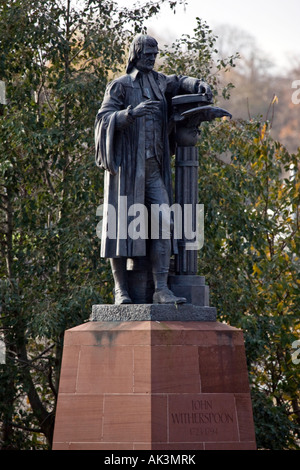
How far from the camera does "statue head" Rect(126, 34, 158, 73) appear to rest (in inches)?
377

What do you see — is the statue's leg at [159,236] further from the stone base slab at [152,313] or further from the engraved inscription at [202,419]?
the engraved inscription at [202,419]

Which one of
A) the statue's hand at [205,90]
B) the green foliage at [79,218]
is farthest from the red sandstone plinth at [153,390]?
the green foliage at [79,218]

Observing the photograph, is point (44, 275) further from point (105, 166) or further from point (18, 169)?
point (105, 166)

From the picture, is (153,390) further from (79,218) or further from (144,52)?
(79,218)

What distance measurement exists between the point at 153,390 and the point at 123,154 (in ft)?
7.89

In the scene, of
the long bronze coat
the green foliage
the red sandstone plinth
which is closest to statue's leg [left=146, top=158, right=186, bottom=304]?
the long bronze coat

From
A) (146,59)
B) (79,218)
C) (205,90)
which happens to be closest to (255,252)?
(79,218)

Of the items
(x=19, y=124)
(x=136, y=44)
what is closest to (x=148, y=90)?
(x=136, y=44)

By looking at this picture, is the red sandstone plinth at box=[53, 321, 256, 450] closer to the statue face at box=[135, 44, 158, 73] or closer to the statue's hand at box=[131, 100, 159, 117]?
the statue's hand at box=[131, 100, 159, 117]

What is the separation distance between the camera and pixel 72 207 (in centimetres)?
1445

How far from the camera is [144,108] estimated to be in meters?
9.20

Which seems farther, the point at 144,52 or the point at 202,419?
the point at 144,52

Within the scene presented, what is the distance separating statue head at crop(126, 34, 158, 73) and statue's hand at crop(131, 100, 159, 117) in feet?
1.88

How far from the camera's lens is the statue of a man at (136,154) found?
9.35 metres
